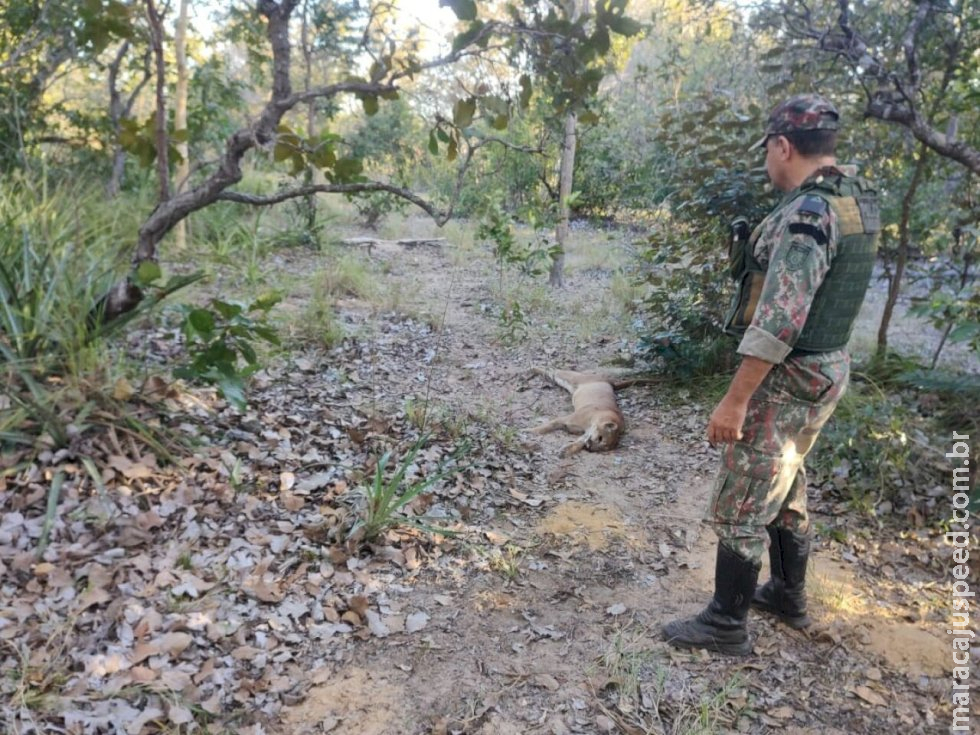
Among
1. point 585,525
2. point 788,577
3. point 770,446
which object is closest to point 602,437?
point 585,525

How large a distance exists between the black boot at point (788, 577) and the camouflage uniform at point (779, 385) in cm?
23

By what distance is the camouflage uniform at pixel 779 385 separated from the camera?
2.18m

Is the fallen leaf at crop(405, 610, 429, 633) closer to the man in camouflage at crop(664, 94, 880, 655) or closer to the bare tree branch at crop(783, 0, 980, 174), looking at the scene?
the man in camouflage at crop(664, 94, 880, 655)

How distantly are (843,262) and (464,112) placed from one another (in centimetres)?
148

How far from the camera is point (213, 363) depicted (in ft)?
9.41

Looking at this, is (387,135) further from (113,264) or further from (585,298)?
(113,264)

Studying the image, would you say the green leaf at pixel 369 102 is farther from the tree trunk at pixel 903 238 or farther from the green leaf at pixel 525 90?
the tree trunk at pixel 903 238

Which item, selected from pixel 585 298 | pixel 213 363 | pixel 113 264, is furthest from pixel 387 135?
pixel 213 363

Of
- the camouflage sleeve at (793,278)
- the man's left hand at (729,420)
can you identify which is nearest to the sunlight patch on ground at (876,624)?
the man's left hand at (729,420)

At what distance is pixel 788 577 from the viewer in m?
2.77

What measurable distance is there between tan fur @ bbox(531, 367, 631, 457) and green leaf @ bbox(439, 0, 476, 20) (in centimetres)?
287

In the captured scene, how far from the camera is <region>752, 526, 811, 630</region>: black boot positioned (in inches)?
107

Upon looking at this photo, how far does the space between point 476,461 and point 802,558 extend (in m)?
1.93

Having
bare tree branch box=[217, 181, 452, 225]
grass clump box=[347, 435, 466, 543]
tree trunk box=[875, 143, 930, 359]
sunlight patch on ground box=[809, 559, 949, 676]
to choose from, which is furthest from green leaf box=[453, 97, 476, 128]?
tree trunk box=[875, 143, 930, 359]
